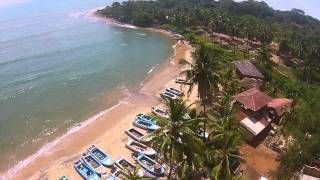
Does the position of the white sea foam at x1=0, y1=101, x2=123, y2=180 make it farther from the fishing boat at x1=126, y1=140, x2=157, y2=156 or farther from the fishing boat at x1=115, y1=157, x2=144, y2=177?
the fishing boat at x1=115, y1=157, x2=144, y2=177

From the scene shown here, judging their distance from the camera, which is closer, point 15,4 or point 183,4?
point 183,4

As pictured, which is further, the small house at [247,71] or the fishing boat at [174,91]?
the small house at [247,71]

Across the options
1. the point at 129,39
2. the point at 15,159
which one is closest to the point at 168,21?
the point at 129,39

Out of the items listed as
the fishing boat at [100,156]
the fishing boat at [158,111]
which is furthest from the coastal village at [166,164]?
the fishing boat at [158,111]

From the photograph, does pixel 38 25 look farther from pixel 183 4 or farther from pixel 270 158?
pixel 270 158

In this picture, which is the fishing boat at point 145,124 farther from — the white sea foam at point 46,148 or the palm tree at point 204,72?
the palm tree at point 204,72

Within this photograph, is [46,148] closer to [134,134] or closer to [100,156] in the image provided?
[100,156]
